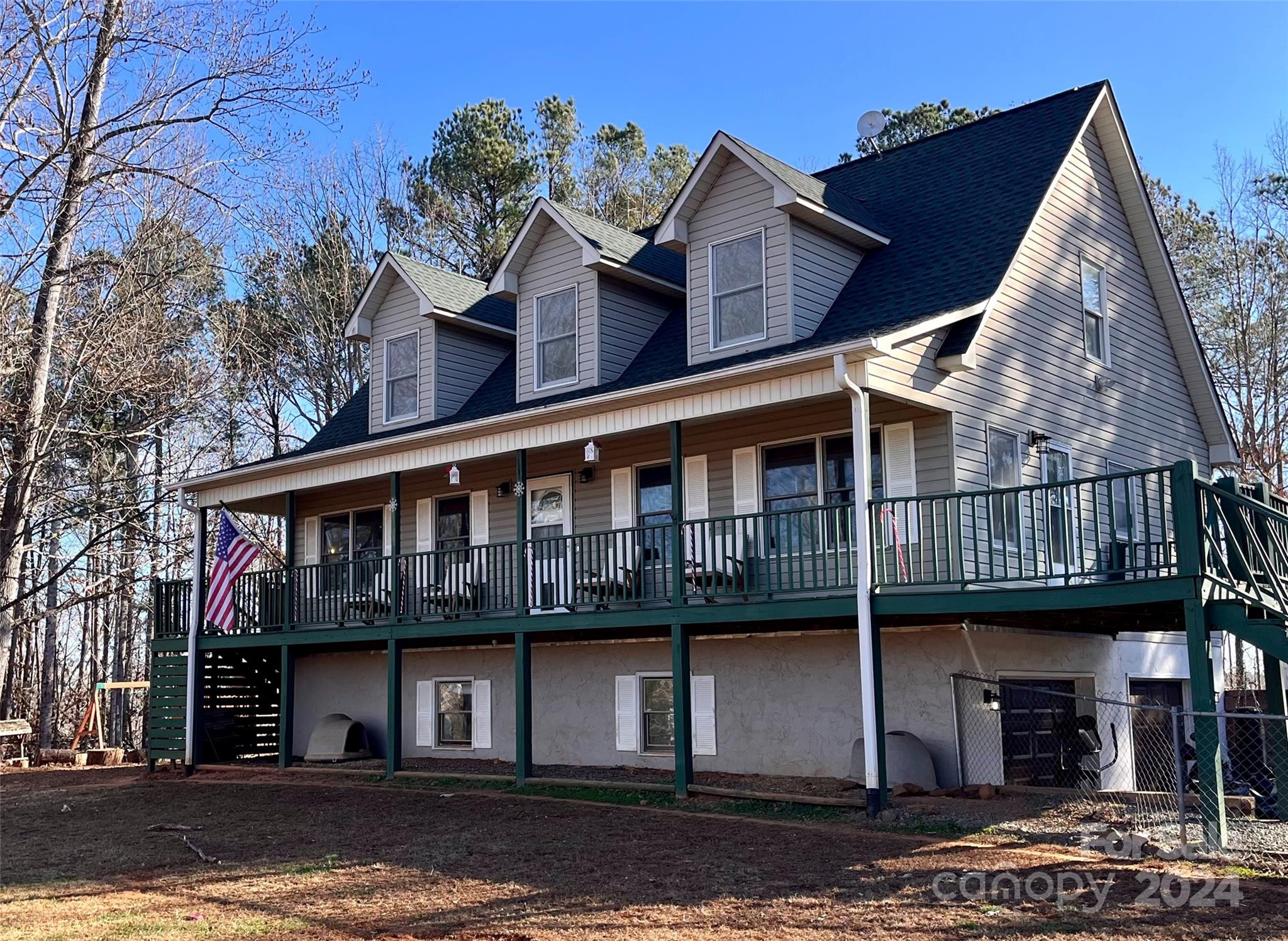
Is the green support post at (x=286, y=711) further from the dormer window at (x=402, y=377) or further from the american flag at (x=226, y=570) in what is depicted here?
the dormer window at (x=402, y=377)

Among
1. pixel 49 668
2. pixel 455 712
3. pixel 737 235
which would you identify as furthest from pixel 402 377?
pixel 49 668

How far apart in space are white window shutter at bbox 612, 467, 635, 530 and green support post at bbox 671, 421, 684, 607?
285 cm

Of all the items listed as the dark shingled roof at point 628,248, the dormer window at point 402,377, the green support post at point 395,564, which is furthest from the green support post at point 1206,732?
the dormer window at point 402,377

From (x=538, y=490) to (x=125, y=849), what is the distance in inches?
327

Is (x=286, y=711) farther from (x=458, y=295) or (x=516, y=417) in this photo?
(x=458, y=295)

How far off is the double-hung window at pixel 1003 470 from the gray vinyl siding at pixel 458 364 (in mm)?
8962

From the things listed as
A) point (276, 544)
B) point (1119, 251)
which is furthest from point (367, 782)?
point (276, 544)

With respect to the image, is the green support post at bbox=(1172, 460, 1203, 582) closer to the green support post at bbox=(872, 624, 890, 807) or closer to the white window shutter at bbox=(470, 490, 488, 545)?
the green support post at bbox=(872, 624, 890, 807)

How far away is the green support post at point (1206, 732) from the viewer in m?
10.5

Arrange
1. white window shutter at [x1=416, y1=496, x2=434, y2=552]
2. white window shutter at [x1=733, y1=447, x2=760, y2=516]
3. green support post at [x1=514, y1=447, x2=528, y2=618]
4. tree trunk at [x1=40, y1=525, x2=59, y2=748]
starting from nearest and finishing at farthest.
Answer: white window shutter at [x1=733, y1=447, x2=760, y2=516], green support post at [x1=514, y1=447, x2=528, y2=618], white window shutter at [x1=416, y1=496, x2=434, y2=552], tree trunk at [x1=40, y1=525, x2=59, y2=748]

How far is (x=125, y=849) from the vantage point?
42.4 ft

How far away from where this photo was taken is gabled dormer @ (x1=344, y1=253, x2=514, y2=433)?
20.5 m

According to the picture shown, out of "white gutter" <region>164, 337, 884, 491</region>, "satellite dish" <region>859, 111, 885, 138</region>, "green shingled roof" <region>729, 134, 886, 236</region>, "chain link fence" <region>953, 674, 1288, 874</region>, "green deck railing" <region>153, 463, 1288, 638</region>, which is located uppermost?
"satellite dish" <region>859, 111, 885, 138</region>

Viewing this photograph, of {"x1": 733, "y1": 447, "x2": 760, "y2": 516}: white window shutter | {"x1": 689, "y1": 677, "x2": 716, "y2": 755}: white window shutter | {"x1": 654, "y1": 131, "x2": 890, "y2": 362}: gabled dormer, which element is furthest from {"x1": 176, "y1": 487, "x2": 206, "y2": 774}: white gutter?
{"x1": 654, "y1": 131, "x2": 890, "y2": 362}: gabled dormer
